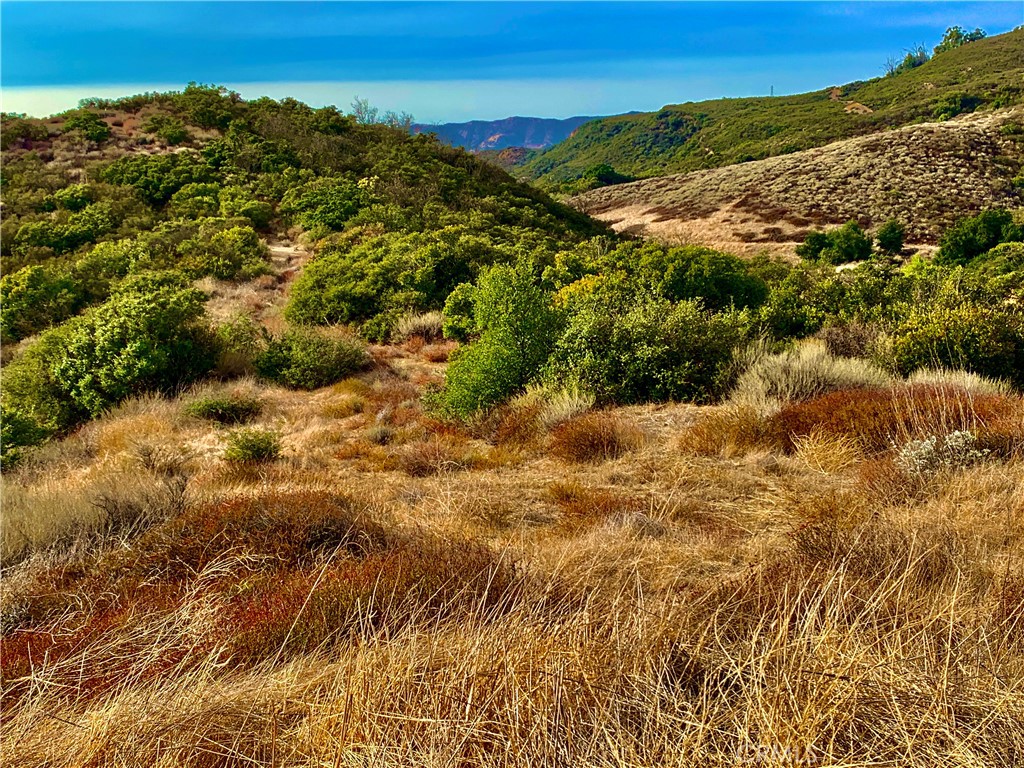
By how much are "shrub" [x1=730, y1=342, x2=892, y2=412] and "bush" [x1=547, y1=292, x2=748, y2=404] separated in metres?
0.48

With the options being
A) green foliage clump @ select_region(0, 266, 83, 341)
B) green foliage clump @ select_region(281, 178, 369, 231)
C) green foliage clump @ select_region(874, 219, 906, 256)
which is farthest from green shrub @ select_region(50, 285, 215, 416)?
green foliage clump @ select_region(874, 219, 906, 256)

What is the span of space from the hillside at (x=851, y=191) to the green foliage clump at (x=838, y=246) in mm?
2447

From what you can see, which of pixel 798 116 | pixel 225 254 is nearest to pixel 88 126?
pixel 225 254

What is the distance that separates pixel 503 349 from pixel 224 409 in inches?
147

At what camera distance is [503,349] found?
25.9ft

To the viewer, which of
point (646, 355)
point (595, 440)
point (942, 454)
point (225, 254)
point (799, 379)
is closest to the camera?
point (942, 454)

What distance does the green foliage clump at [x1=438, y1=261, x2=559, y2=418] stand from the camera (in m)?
7.66

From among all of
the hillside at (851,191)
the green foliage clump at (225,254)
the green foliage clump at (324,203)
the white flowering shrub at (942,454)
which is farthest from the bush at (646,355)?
the hillside at (851,191)

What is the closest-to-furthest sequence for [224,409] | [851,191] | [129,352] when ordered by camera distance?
[224,409]
[129,352]
[851,191]

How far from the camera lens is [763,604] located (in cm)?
258

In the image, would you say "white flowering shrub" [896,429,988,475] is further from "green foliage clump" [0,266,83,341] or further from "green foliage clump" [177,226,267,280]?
"green foliage clump" [177,226,267,280]

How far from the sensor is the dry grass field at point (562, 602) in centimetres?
187

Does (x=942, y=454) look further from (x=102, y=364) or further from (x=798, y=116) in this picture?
(x=798, y=116)

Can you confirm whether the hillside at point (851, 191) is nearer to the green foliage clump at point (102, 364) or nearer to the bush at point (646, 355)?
the bush at point (646, 355)
